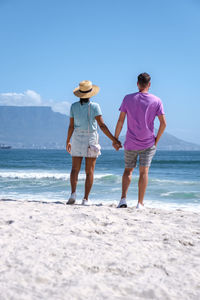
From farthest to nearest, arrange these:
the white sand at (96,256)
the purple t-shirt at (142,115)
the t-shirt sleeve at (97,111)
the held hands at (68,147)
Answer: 1. the held hands at (68,147)
2. the t-shirt sleeve at (97,111)
3. the purple t-shirt at (142,115)
4. the white sand at (96,256)

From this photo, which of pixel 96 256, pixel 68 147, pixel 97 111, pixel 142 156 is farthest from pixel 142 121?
pixel 96 256

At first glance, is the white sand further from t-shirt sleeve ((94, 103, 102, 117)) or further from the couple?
t-shirt sleeve ((94, 103, 102, 117))

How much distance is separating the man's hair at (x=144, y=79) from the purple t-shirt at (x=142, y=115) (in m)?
0.14

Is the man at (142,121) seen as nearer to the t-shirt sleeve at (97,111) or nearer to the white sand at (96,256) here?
the t-shirt sleeve at (97,111)

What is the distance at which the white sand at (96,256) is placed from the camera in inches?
80.5

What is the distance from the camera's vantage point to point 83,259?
2.51 metres

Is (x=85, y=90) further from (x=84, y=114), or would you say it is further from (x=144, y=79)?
(x=144, y=79)

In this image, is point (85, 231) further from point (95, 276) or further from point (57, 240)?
point (95, 276)

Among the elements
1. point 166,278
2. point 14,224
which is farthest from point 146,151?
point 166,278

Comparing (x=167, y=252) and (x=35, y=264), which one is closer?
(x=35, y=264)

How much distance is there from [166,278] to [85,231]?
3.76 ft

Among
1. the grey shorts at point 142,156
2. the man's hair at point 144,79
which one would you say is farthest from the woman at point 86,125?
the man's hair at point 144,79

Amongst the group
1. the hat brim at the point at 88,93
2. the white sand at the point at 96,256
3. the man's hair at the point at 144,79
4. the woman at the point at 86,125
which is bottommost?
the white sand at the point at 96,256

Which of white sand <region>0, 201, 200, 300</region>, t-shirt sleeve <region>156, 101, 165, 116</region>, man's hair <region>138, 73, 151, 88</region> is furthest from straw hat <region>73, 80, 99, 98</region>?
white sand <region>0, 201, 200, 300</region>
